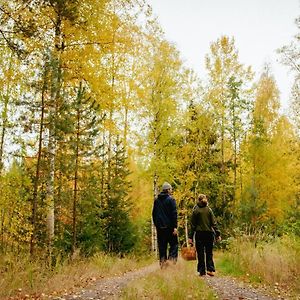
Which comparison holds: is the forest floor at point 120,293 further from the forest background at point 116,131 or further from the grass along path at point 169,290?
the forest background at point 116,131

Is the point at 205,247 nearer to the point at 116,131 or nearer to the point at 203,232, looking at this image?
the point at 203,232

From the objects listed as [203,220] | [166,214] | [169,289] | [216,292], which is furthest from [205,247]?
[169,289]

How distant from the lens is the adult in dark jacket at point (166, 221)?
10.8m

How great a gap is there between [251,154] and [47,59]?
19.0 meters

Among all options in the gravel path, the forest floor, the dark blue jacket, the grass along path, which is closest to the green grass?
the grass along path

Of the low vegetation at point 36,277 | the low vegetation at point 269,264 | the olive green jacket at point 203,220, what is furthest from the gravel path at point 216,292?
the olive green jacket at point 203,220

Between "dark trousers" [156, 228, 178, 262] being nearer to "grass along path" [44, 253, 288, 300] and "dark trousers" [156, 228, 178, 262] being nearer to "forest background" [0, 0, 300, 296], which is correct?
"grass along path" [44, 253, 288, 300]

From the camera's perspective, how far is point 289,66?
19828 mm

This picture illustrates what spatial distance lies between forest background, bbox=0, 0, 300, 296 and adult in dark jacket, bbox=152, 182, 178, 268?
2745mm

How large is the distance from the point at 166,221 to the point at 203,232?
96 cm

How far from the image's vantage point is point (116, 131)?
1500cm

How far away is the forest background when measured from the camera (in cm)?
1173

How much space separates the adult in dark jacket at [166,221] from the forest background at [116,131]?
2745mm

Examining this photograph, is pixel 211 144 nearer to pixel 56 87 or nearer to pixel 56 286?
pixel 56 87
